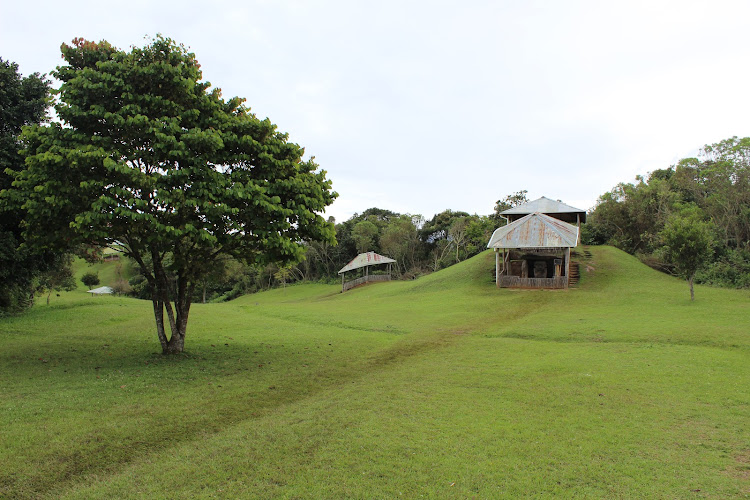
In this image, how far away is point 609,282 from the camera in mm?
30156

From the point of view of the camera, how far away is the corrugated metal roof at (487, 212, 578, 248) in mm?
29406

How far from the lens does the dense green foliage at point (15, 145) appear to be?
12164 millimetres

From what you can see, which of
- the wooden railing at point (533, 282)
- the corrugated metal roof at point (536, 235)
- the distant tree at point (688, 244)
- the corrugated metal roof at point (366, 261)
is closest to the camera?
the distant tree at point (688, 244)

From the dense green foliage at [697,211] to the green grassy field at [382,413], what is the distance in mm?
16556

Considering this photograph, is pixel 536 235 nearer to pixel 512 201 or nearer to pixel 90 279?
pixel 512 201

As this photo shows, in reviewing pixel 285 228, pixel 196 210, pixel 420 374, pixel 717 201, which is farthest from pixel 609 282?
pixel 196 210

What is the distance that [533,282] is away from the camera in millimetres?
29906

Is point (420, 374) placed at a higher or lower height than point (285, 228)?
lower

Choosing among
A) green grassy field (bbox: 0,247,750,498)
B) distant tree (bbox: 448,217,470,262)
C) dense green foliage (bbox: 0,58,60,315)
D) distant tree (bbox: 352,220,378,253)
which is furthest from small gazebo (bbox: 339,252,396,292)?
dense green foliage (bbox: 0,58,60,315)

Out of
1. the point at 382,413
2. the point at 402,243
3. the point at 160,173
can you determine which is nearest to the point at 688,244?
the point at 382,413

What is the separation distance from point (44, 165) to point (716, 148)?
157 feet

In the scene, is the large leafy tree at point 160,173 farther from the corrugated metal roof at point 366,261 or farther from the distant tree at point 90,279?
the distant tree at point 90,279

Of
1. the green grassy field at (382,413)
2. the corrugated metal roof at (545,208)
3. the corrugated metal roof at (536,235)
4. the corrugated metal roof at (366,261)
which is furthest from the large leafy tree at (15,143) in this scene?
the corrugated metal roof at (366,261)

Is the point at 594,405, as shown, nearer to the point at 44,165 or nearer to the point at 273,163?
the point at 273,163
